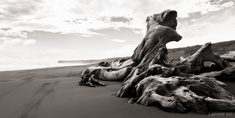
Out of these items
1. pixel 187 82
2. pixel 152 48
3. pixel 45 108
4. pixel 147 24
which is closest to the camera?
pixel 187 82

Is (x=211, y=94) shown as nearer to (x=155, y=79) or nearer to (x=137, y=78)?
(x=155, y=79)

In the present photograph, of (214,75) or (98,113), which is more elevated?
(214,75)

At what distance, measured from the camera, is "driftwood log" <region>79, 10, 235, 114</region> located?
100 inches

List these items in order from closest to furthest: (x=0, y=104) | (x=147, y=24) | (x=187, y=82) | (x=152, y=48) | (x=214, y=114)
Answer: (x=214, y=114)
(x=187, y=82)
(x=0, y=104)
(x=152, y=48)
(x=147, y=24)

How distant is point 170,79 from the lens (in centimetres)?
306

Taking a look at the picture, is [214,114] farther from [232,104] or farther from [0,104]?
[0,104]

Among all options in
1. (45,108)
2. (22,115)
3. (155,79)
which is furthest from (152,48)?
(22,115)

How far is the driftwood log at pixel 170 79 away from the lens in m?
2.54

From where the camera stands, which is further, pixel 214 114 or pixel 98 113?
pixel 98 113

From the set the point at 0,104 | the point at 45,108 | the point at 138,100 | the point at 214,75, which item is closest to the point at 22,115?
the point at 45,108

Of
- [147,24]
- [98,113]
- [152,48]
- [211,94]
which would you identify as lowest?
[98,113]

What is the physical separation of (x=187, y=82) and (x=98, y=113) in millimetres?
1691

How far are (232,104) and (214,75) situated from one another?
7.49 feet

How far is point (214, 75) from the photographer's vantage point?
4492 mm
